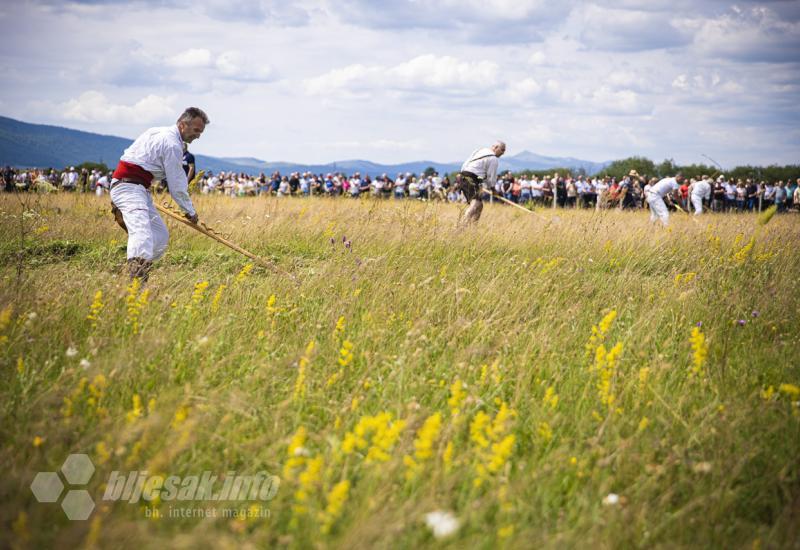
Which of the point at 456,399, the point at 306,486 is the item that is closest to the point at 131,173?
the point at 456,399

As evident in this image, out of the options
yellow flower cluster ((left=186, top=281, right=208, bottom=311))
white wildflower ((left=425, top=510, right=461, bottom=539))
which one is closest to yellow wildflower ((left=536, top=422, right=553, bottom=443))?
white wildflower ((left=425, top=510, right=461, bottom=539))

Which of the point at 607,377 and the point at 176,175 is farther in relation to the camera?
the point at 176,175

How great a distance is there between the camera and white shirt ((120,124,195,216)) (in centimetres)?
566

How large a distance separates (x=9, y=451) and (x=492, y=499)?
2119 mm

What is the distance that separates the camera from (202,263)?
7.11 m

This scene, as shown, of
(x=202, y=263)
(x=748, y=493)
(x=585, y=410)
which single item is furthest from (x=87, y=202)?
(x=748, y=493)

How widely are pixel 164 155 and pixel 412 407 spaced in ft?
13.0

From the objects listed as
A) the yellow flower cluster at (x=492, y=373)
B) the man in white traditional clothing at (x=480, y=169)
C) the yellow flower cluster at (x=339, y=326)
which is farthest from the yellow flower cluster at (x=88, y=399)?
the man in white traditional clothing at (x=480, y=169)

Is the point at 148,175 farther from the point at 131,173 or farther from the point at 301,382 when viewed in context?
the point at 301,382

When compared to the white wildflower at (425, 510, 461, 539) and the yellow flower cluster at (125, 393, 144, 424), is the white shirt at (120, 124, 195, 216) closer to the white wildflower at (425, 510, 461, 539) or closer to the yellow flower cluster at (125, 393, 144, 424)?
the yellow flower cluster at (125, 393, 144, 424)

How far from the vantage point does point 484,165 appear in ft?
38.8

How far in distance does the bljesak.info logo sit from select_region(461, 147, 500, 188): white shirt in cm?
983

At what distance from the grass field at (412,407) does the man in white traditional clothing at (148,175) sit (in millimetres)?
601

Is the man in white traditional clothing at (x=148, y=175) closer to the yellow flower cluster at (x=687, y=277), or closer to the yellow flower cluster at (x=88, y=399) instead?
the yellow flower cluster at (x=88, y=399)
